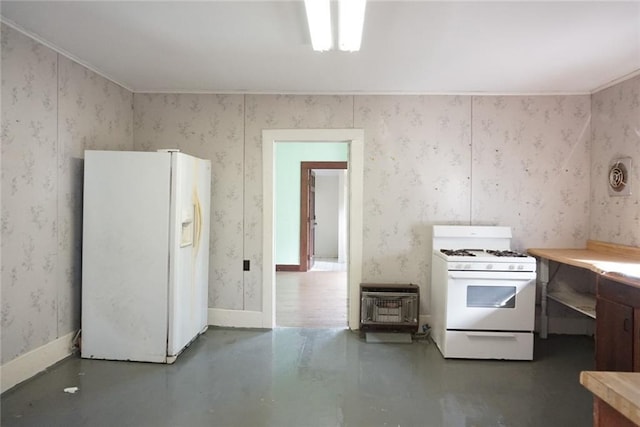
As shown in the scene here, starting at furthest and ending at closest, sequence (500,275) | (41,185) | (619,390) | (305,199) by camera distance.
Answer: (305,199), (500,275), (41,185), (619,390)

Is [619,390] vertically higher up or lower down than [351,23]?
lower down

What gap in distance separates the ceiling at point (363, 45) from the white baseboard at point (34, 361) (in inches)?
85.8

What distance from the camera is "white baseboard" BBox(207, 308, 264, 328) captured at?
12.0ft

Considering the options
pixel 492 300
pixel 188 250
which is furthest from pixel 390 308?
pixel 188 250

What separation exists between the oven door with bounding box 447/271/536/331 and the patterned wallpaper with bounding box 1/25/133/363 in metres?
3.03

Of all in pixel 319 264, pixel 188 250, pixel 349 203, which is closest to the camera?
pixel 188 250

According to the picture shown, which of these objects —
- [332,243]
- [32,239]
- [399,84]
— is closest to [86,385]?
[32,239]

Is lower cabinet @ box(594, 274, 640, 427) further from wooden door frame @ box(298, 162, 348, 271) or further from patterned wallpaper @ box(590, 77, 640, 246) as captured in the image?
wooden door frame @ box(298, 162, 348, 271)

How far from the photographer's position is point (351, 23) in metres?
2.11

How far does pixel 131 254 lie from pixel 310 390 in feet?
5.48

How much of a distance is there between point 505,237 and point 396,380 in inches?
69.4

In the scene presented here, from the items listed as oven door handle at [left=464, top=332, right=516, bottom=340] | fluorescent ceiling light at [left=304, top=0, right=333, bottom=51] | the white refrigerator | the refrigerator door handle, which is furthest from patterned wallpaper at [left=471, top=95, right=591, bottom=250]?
the white refrigerator

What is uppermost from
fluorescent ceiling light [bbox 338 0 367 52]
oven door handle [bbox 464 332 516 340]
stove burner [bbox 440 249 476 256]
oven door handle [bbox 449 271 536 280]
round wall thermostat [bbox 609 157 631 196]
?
fluorescent ceiling light [bbox 338 0 367 52]

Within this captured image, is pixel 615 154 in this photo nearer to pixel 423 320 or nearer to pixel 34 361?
pixel 423 320
